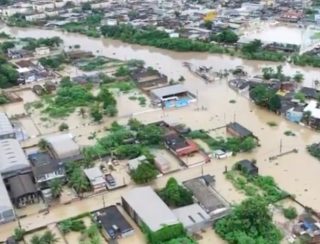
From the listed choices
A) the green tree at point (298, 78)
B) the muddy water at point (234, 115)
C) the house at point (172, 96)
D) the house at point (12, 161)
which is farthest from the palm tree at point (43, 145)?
the green tree at point (298, 78)

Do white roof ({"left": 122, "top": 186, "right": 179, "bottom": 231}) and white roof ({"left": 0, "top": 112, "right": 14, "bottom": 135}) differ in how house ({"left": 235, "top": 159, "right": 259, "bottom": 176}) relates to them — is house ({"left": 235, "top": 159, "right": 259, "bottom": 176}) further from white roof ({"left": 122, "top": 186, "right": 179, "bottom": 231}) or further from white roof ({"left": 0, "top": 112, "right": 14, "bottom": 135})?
white roof ({"left": 0, "top": 112, "right": 14, "bottom": 135})

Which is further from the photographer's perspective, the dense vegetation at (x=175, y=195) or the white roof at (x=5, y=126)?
the white roof at (x=5, y=126)

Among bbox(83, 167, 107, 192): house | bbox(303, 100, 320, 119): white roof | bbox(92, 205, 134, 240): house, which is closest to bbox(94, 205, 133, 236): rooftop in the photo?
bbox(92, 205, 134, 240): house

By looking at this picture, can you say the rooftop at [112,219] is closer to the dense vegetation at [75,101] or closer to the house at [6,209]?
the house at [6,209]

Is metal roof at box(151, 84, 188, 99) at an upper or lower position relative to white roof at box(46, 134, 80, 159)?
lower

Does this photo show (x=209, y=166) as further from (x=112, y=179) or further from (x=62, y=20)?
(x=62, y=20)

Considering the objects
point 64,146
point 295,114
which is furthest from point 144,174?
point 295,114

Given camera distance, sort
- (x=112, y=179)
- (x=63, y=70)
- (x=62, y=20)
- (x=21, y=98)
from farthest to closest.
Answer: (x=62, y=20)
(x=63, y=70)
(x=21, y=98)
(x=112, y=179)

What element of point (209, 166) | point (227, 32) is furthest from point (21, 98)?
point (227, 32)
